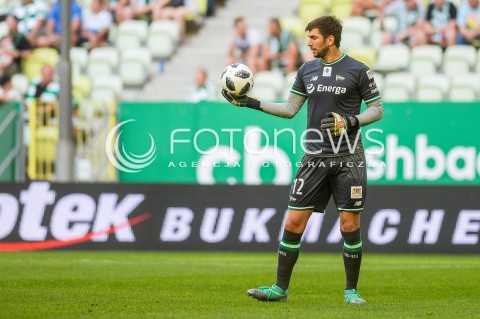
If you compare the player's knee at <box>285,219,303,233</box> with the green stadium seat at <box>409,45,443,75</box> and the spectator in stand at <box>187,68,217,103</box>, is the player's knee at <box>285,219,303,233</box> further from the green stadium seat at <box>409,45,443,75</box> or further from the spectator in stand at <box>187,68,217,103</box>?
the green stadium seat at <box>409,45,443,75</box>

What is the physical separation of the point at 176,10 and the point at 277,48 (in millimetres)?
3186

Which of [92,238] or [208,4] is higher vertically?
[208,4]

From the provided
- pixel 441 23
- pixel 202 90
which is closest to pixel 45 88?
pixel 202 90

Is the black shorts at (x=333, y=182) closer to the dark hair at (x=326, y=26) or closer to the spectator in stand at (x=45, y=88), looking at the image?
the dark hair at (x=326, y=26)

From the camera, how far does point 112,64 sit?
22266mm

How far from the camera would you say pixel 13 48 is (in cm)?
2288

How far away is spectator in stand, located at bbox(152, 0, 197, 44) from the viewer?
23188 mm

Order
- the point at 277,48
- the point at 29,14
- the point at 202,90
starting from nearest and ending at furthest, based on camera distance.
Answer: the point at 202,90
the point at 277,48
the point at 29,14

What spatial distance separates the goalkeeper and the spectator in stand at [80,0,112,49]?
46.4 ft

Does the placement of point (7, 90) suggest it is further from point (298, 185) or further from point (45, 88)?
point (298, 185)

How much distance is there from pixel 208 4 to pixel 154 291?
47.2ft

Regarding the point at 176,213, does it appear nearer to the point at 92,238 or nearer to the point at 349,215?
the point at 92,238

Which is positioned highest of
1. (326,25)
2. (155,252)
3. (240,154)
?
(326,25)

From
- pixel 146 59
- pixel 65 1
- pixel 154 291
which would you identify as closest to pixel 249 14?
pixel 146 59
